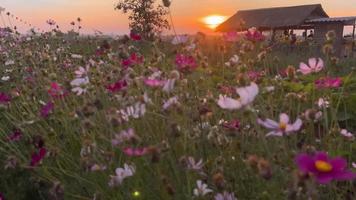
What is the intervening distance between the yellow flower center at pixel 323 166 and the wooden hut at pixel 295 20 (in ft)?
82.9

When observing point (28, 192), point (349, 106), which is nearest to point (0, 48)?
point (28, 192)

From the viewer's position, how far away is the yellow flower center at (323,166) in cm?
128

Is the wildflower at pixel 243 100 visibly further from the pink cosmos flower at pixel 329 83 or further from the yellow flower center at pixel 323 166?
the pink cosmos flower at pixel 329 83

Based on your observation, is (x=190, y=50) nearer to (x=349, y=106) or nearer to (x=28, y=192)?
(x=28, y=192)

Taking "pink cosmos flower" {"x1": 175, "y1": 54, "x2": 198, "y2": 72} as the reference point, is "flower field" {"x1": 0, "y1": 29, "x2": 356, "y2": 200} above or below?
below

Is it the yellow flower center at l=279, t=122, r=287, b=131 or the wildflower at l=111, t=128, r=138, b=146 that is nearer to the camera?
the yellow flower center at l=279, t=122, r=287, b=131

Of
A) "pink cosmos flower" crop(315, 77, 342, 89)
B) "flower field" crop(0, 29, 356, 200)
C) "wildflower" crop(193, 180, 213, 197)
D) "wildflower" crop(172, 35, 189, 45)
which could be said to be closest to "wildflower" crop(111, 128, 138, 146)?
"flower field" crop(0, 29, 356, 200)

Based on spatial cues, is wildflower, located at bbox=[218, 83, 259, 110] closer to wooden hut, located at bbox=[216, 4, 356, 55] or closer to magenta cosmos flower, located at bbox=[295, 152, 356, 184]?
magenta cosmos flower, located at bbox=[295, 152, 356, 184]

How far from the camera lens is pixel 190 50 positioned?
2.86 metres

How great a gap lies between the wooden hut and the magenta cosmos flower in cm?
2523

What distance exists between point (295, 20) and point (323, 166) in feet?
86.9

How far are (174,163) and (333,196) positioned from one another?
657 millimetres

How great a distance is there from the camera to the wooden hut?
88.3 feet

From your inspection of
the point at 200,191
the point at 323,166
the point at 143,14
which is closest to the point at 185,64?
the point at 200,191
